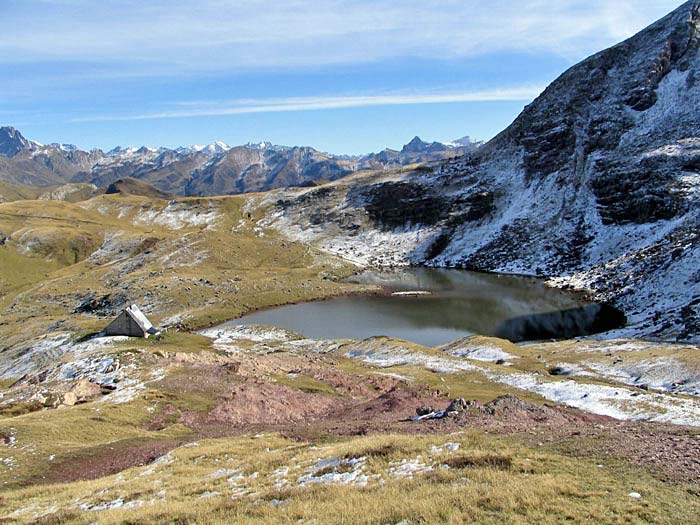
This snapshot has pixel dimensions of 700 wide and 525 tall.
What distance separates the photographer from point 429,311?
108188 mm

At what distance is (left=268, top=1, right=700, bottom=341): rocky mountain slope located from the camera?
109625 millimetres

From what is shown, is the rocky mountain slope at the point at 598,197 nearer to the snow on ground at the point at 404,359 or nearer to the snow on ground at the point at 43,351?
the snow on ground at the point at 404,359

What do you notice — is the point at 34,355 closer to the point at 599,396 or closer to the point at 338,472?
the point at 338,472

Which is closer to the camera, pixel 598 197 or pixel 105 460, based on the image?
pixel 105 460

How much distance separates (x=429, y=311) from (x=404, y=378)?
186ft

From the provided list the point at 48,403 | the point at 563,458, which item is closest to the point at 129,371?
the point at 48,403

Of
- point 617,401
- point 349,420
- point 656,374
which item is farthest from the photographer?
point 656,374

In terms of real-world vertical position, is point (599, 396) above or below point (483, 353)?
above

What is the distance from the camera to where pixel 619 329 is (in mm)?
79438

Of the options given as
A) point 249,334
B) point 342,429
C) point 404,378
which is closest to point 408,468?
point 342,429

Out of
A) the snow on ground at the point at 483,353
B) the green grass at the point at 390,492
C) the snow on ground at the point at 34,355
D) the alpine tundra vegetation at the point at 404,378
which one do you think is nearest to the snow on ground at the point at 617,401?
the alpine tundra vegetation at the point at 404,378

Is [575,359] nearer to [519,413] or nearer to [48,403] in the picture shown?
[519,413]

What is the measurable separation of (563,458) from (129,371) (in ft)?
141

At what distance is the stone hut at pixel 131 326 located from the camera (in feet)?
222
